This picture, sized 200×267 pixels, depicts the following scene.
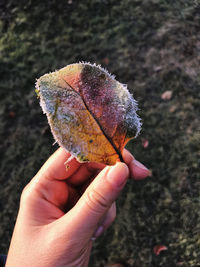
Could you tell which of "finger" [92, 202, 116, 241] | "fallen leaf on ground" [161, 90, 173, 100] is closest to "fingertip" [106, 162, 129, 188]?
"finger" [92, 202, 116, 241]

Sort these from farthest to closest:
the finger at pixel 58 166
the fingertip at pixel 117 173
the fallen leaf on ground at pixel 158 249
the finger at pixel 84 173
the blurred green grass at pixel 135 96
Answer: the blurred green grass at pixel 135 96
the fallen leaf on ground at pixel 158 249
the finger at pixel 84 173
the finger at pixel 58 166
the fingertip at pixel 117 173

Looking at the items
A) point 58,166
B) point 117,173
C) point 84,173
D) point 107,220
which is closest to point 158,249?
point 107,220

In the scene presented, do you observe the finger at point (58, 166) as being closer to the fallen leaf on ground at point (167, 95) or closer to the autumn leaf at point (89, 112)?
the autumn leaf at point (89, 112)

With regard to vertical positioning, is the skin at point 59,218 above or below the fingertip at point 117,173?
below

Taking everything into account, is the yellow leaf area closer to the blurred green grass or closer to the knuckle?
the knuckle

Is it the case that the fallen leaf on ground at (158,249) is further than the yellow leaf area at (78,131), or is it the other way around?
the fallen leaf on ground at (158,249)

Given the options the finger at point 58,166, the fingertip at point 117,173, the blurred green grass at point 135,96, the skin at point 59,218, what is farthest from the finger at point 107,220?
the fingertip at point 117,173

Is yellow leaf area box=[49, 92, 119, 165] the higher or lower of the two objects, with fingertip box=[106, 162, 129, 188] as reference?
higher
